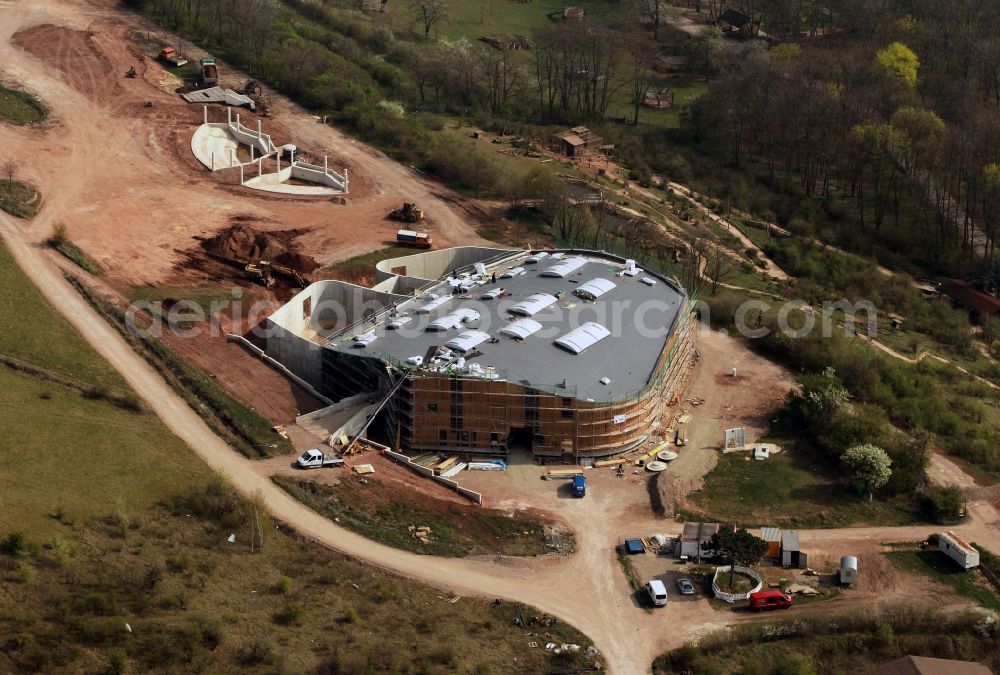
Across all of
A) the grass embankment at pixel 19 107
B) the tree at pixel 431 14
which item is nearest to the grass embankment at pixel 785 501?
the grass embankment at pixel 19 107

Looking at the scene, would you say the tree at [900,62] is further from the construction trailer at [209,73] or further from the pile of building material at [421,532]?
the pile of building material at [421,532]

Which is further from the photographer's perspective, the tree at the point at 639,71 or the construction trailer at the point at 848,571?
the tree at the point at 639,71

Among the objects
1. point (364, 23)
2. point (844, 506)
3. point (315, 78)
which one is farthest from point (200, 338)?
point (364, 23)

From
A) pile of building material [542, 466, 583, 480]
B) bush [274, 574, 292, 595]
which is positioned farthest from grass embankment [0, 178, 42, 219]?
bush [274, 574, 292, 595]

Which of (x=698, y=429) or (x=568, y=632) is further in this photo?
(x=698, y=429)

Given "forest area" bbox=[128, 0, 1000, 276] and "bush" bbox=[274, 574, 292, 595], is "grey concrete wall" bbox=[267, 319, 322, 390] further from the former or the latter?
"forest area" bbox=[128, 0, 1000, 276]

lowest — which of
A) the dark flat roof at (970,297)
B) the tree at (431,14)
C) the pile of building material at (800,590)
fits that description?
the dark flat roof at (970,297)

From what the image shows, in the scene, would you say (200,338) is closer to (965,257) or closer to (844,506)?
(844,506)
